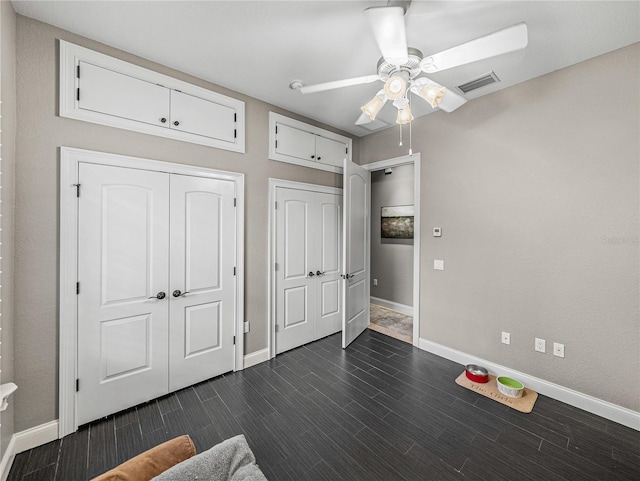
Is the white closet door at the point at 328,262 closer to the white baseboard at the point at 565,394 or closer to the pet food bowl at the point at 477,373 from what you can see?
the white baseboard at the point at 565,394

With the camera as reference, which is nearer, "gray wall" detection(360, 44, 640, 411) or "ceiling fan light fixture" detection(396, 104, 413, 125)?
"ceiling fan light fixture" detection(396, 104, 413, 125)

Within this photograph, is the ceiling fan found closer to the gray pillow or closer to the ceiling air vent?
the ceiling air vent

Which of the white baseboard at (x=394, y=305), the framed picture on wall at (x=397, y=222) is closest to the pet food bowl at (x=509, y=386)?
the white baseboard at (x=394, y=305)

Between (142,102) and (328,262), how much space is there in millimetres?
2514

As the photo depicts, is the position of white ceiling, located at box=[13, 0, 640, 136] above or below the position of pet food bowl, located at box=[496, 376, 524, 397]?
above

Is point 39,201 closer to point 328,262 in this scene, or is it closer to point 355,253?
point 328,262

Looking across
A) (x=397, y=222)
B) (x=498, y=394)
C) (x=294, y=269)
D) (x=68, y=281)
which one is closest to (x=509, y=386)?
(x=498, y=394)

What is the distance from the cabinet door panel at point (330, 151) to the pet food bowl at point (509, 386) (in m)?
2.94

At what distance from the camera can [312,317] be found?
345 centimetres

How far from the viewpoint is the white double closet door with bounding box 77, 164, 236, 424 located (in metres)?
2.02

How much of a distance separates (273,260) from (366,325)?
185 cm

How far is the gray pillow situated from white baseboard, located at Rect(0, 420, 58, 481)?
5.11 ft

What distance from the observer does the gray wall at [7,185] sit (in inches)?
61.5

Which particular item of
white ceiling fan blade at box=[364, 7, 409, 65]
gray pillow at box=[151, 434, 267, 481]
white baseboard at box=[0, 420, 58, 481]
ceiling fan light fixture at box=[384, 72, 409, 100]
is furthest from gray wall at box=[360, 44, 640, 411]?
white baseboard at box=[0, 420, 58, 481]
